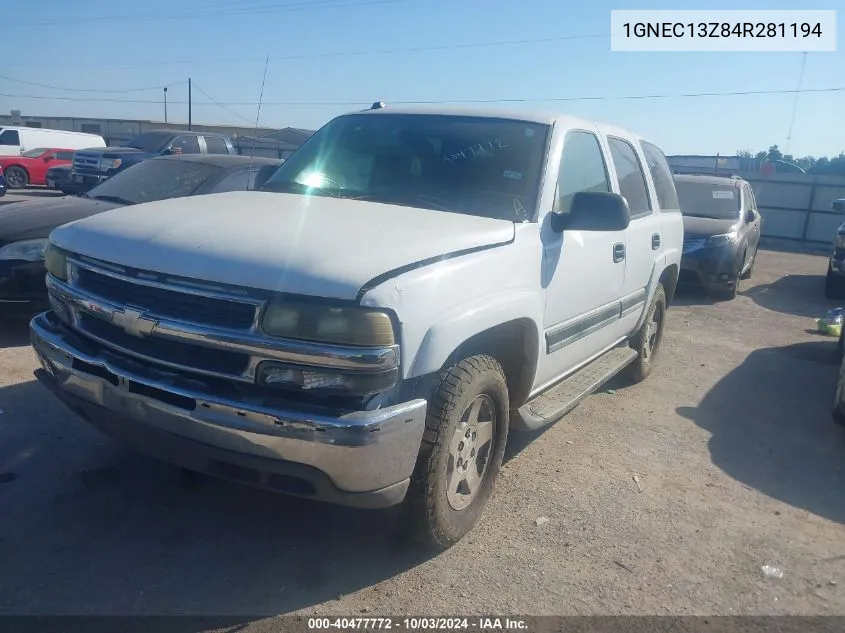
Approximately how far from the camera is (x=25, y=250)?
235 inches

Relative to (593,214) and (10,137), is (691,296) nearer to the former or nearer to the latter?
(593,214)

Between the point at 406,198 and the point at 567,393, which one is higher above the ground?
the point at 406,198

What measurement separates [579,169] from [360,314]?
2.21 meters

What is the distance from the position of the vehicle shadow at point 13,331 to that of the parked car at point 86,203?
252 mm

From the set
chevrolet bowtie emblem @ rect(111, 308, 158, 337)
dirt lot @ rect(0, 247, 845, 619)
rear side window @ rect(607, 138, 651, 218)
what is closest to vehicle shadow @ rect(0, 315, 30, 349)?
dirt lot @ rect(0, 247, 845, 619)

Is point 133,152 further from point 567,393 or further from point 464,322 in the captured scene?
point 464,322

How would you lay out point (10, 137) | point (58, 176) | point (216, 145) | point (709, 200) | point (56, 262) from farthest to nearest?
point (10, 137)
point (58, 176)
point (216, 145)
point (709, 200)
point (56, 262)

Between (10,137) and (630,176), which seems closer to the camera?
(630,176)

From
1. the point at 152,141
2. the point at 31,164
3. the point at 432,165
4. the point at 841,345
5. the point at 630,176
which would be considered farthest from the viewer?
the point at 31,164

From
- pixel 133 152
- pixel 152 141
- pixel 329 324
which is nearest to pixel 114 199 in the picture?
pixel 329 324

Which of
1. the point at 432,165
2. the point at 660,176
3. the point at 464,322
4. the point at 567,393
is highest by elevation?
the point at 432,165

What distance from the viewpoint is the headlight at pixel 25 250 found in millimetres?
5926

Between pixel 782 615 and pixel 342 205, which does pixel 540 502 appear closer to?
pixel 782 615

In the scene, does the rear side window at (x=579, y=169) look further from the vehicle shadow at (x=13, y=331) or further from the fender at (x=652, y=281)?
the vehicle shadow at (x=13, y=331)
